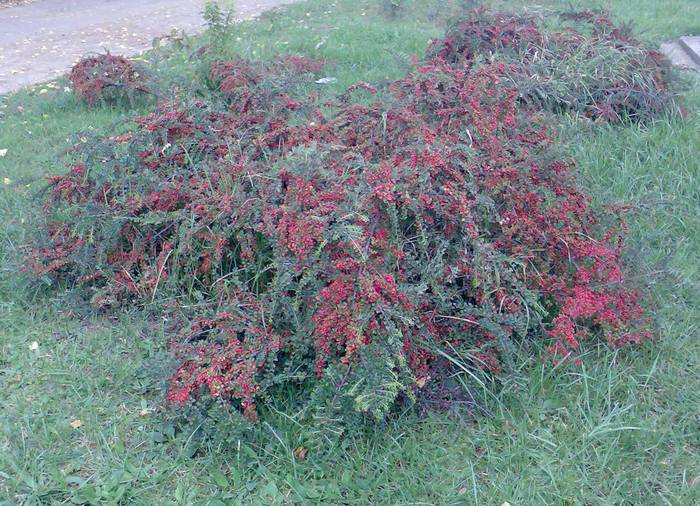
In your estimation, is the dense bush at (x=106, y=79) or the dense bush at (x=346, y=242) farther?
the dense bush at (x=106, y=79)

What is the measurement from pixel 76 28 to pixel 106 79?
16.3 ft

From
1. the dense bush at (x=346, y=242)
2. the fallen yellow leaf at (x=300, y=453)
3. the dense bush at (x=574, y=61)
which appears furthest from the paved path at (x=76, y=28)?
the fallen yellow leaf at (x=300, y=453)

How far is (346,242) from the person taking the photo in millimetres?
2758

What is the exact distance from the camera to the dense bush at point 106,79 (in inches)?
234

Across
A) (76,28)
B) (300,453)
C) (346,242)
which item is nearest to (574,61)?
(346,242)

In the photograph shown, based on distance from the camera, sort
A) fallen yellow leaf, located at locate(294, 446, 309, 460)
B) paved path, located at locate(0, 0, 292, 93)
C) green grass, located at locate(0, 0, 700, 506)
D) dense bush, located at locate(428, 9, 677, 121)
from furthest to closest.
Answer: paved path, located at locate(0, 0, 292, 93) → dense bush, located at locate(428, 9, 677, 121) → fallen yellow leaf, located at locate(294, 446, 309, 460) → green grass, located at locate(0, 0, 700, 506)

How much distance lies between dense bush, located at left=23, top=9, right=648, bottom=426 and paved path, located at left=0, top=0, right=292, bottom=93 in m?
4.40

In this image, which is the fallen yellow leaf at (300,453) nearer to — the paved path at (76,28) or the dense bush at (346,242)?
the dense bush at (346,242)

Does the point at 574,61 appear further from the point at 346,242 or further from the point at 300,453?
the point at 300,453

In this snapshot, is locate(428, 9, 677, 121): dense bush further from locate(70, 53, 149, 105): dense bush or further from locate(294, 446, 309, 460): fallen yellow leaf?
locate(294, 446, 309, 460): fallen yellow leaf

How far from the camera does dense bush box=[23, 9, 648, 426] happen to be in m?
2.74

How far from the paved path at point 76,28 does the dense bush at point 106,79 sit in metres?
1.52

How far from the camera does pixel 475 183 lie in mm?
3176

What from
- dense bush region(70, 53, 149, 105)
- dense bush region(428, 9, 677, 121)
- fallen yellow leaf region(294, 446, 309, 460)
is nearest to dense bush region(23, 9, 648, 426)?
fallen yellow leaf region(294, 446, 309, 460)
